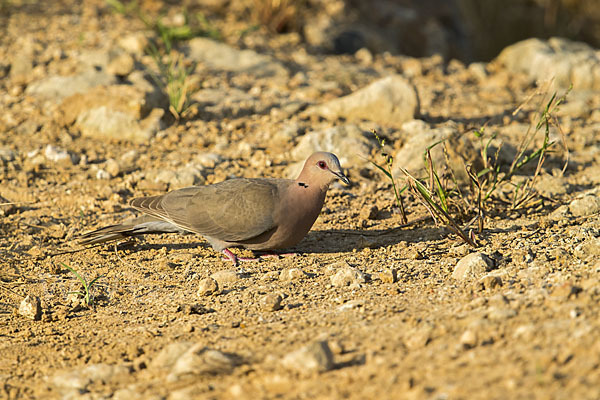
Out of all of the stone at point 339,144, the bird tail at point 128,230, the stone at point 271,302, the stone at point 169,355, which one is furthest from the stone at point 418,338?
the stone at point 339,144

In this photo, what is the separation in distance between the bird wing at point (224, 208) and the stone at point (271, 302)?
76 centimetres

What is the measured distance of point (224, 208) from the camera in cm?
457

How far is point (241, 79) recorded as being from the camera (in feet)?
25.5

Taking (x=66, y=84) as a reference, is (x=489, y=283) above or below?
above

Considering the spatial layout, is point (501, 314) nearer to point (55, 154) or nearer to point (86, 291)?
point (86, 291)

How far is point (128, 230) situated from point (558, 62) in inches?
252

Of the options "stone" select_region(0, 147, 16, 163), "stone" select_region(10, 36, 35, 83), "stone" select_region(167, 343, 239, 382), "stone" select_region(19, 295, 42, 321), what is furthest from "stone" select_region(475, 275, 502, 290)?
"stone" select_region(10, 36, 35, 83)

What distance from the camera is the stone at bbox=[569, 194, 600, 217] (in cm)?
482

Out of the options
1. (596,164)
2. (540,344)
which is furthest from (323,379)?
(596,164)

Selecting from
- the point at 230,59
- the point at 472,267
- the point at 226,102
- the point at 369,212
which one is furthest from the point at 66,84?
the point at 472,267

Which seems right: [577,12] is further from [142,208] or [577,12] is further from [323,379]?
[323,379]

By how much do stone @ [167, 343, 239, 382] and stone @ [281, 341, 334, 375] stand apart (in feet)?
0.86

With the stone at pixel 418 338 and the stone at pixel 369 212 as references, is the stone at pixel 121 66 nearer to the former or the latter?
the stone at pixel 369 212

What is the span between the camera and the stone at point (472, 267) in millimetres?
3875
